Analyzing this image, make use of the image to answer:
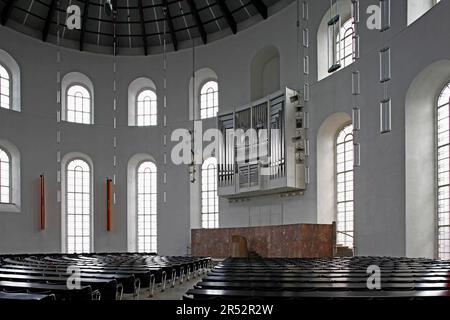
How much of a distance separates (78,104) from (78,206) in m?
5.53

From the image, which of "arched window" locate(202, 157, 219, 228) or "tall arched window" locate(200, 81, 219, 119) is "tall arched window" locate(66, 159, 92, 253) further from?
"tall arched window" locate(200, 81, 219, 119)

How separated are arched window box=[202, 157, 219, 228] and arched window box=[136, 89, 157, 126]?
4.26 metres

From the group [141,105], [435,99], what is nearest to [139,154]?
[141,105]

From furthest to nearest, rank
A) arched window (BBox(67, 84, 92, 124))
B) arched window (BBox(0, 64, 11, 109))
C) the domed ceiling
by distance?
1. arched window (BBox(67, 84, 92, 124))
2. the domed ceiling
3. arched window (BBox(0, 64, 11, 109))

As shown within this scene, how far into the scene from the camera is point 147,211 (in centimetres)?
2689

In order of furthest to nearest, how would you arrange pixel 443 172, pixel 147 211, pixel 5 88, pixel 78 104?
1. pixel 147 211
2. pixel 78 104
3. pixel 5 88
4. pixel 443 172

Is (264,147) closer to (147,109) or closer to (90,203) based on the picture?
(147,109)

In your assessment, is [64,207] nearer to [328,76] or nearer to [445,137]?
[328,76]

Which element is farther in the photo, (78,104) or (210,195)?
(78,104)

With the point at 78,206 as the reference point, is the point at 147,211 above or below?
below

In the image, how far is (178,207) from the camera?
25.8 meters

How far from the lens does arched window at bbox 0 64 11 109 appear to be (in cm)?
2338

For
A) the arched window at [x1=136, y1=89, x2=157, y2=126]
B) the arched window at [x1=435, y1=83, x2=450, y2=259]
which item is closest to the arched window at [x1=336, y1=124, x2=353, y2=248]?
the arched window at [x1=435, y1=83, x2=450, y2=259]

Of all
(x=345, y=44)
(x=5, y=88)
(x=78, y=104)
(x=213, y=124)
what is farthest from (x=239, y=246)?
(x=5, y=88)
